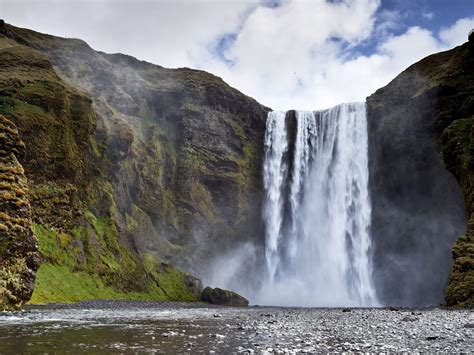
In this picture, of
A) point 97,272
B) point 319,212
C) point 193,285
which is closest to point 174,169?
point 193,285

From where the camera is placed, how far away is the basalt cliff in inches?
1708

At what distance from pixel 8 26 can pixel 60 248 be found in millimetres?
39522

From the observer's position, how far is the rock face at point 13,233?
81.5 feet

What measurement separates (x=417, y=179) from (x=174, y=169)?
3532 centimetres

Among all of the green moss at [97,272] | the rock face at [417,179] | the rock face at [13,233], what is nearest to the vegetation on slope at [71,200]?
the green moss at [97,272]

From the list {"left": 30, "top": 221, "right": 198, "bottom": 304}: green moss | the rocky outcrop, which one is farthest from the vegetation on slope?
the rocky outcrop

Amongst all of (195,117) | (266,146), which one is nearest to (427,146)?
(266,146)

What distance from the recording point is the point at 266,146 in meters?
71.8

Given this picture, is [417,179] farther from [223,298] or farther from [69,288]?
[69,288]

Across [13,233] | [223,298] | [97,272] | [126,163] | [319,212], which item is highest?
[126,163]

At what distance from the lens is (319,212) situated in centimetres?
6244

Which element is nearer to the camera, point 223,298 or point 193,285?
point 223,298

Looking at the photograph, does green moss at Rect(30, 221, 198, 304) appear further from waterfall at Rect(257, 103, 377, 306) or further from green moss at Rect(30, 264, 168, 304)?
waterfall at Rect(257, 103, 377, 306)

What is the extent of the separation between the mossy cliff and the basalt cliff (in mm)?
175
